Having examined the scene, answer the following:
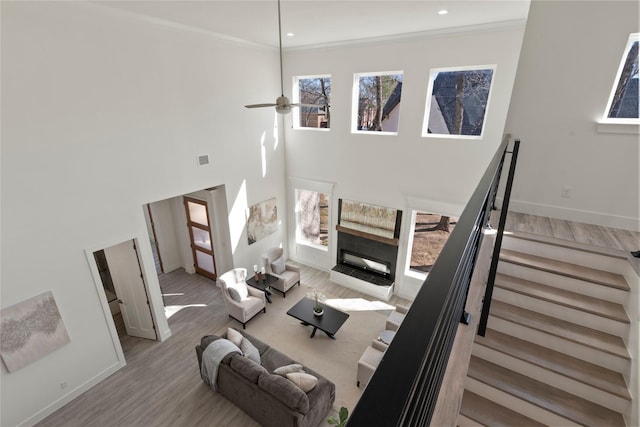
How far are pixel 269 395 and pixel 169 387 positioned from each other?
6.49 ft

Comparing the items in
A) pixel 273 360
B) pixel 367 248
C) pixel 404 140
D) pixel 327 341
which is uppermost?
pixel 404 140

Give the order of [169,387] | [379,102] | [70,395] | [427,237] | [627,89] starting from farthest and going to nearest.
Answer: [427,237], [379,102], [169,387], [70,395], [627,89]

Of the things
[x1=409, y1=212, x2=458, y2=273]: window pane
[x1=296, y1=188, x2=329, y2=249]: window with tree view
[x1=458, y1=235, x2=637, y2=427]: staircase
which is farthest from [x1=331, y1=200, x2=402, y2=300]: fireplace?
[x1=458, y1=235, x2=637, y2=427]: staircase

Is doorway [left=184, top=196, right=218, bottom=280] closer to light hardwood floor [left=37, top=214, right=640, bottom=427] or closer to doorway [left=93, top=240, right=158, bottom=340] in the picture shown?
light hardwood floor [left=37, top=214, right=640, bottom=427]

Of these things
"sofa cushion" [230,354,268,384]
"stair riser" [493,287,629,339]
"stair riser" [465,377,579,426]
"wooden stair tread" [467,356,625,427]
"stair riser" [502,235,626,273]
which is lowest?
"sofa cushion" [230,354,268,384]

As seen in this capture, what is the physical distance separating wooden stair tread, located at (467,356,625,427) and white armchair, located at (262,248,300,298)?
16.2 ft

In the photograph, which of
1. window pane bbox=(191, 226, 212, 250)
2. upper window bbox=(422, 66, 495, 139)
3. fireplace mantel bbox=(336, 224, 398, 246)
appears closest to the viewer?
upper window bbox=(422, 66, 495, 139)

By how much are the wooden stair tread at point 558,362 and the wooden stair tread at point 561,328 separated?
0.16 m

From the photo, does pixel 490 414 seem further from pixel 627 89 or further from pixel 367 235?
pixel 367 235

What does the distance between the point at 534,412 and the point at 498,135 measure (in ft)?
14.1

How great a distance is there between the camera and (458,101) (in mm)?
5496

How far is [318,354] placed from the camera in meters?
5.37

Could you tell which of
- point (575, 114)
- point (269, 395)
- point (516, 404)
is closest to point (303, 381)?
point (269, 395)

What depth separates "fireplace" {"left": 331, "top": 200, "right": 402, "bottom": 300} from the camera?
268 inches
